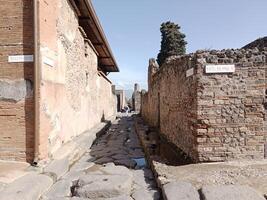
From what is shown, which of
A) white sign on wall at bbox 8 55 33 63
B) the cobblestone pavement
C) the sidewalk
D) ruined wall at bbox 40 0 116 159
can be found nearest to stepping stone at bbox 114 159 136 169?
the cobblestone pavement

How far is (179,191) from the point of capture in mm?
3578

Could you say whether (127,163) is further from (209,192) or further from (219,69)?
(209,192)

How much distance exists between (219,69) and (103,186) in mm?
2628

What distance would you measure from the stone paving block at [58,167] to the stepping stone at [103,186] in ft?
1.94

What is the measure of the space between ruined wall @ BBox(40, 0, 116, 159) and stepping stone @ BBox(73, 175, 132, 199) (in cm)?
119

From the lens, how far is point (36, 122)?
16.1 feet

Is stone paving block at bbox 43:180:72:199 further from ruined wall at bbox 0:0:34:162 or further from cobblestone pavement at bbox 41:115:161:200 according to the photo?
ruined wall at bbox 0:0:34:162

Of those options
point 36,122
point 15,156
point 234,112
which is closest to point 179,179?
point 234,112

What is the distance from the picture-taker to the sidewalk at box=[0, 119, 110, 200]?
11.7 ft

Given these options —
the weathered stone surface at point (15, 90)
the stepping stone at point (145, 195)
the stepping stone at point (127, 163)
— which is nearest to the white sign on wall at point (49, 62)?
the weathered stone surface at point (15, 90)

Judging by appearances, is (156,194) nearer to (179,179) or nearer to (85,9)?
(179,179)

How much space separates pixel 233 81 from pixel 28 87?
3.43m

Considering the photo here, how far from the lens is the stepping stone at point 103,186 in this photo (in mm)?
3887

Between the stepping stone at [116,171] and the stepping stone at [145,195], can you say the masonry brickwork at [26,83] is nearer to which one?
the stepping stone at [116,171]
